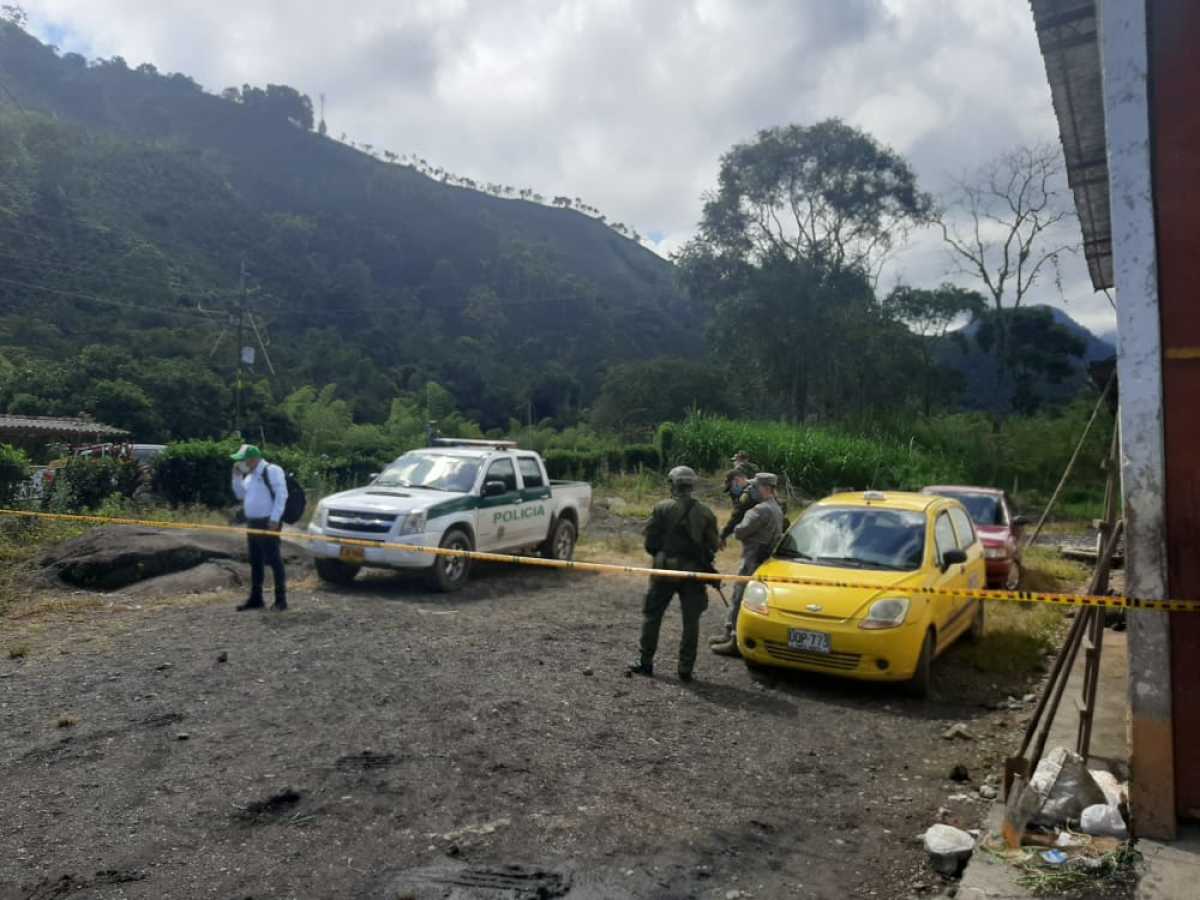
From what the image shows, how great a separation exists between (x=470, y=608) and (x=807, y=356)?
35031 mm

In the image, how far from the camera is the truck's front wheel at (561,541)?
46.0 ft

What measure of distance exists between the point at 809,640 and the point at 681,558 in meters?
1.25

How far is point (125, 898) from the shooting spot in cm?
373

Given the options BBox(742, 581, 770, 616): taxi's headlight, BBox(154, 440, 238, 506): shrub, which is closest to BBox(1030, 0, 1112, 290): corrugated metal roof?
BBox(742, 581, 770, 616): taxi's headlight

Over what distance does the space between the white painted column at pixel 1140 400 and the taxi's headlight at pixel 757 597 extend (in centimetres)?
346

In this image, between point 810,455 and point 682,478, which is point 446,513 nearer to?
point 682,478

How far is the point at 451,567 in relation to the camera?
11.6 metres

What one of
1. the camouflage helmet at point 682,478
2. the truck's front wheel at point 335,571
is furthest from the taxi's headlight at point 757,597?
the truck's front wheel at point 335,571

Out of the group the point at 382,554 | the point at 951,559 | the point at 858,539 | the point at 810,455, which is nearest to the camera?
the point at 951,559

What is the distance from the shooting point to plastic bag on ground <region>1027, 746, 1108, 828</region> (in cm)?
454

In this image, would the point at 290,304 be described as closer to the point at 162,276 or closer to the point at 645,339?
the point at 162,276

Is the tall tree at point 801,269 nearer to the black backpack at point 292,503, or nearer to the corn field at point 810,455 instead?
the corn field at point 810,455

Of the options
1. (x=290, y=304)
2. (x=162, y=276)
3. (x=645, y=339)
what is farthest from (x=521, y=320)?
(x=162, y=276)

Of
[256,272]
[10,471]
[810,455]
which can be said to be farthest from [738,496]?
[256,272]
